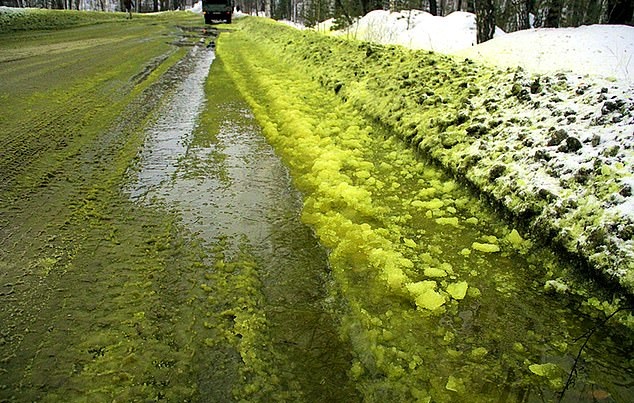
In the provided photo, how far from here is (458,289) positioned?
2465 mm

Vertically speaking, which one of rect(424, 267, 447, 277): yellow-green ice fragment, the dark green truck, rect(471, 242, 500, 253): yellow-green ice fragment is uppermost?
the dark green truck

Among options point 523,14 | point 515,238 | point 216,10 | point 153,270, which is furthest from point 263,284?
point 216,10

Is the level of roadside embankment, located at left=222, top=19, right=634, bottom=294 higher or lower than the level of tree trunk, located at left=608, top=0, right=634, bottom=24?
lower

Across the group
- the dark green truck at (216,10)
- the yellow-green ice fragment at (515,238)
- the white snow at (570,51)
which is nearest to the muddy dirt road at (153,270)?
the yellow-green ice fragment at (515,238)

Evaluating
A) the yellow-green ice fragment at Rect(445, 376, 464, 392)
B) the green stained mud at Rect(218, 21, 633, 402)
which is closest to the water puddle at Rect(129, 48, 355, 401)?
the green stained mud at Rect(218, 21, 633, 402)

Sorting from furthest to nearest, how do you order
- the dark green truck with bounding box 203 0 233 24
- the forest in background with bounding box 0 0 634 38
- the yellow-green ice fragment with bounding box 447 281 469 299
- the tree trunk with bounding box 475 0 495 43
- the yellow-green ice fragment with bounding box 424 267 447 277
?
the dark green truck with bounding box 203 0 233 24 < the forest in background with bounding box 0 0 634 38 < the tree trunk with bounding box 475 0 495 43 < the yellow-green ice fragment with bounding box 424 267 447 277 < the yellow-green ice fragment with bounding box 447 281 469 299

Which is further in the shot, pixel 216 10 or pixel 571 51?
pixel 216 10

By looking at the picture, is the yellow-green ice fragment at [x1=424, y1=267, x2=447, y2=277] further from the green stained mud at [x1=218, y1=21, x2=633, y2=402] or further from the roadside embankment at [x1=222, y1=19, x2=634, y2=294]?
the roadside embankment at [x1=222, y1=19, x2=634, y2=294]

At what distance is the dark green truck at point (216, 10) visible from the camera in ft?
95.8

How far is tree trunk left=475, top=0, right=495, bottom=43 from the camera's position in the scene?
Answer: 29.8 feet

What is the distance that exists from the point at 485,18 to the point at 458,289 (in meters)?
8.54

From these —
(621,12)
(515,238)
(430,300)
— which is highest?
(621,12)

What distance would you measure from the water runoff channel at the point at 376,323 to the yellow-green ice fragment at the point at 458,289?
3cm

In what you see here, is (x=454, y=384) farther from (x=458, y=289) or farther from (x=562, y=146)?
(x=562, y=146)
